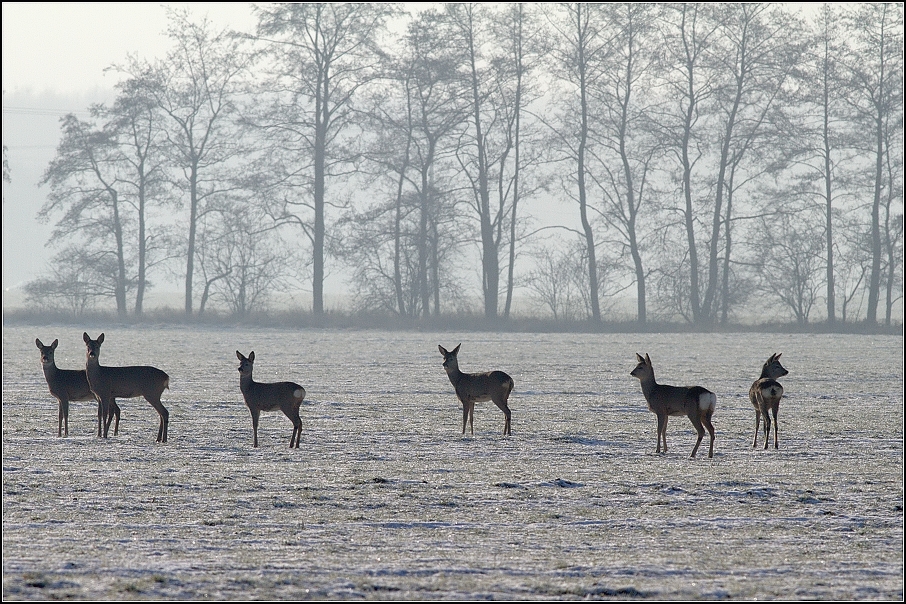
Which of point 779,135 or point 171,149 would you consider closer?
point 779,135

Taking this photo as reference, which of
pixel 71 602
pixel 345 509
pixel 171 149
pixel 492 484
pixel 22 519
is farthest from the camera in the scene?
pixel 171 149

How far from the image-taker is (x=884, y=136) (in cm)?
4325

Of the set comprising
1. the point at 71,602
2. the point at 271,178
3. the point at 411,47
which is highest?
the point at 411,47

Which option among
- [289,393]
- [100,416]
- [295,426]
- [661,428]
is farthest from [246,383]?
[661,428]

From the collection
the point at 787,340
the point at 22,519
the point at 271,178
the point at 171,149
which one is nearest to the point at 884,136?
the point at 787,340

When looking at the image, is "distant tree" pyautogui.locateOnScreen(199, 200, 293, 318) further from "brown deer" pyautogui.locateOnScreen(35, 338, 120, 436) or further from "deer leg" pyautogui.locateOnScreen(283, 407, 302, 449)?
"deer leg" pyautogui.locateOnScreen(283, 407, 302, 449)

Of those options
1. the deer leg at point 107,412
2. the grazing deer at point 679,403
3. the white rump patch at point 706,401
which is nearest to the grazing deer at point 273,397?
the deer leg at point 107,412

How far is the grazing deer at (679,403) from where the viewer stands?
37.3ft

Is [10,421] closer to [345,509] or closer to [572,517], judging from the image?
[345,509]

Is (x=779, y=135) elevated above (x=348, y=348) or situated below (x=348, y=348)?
above

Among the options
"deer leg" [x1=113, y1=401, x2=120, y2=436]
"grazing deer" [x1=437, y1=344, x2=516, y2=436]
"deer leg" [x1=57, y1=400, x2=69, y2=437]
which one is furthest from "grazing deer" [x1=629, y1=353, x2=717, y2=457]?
"deer leg" [x1=57, y1=400, x2=69, y2=437]

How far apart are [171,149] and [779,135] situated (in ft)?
81.4

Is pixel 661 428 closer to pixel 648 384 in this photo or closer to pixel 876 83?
pixel 648 384

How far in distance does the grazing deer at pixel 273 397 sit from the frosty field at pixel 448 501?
1.19ft
